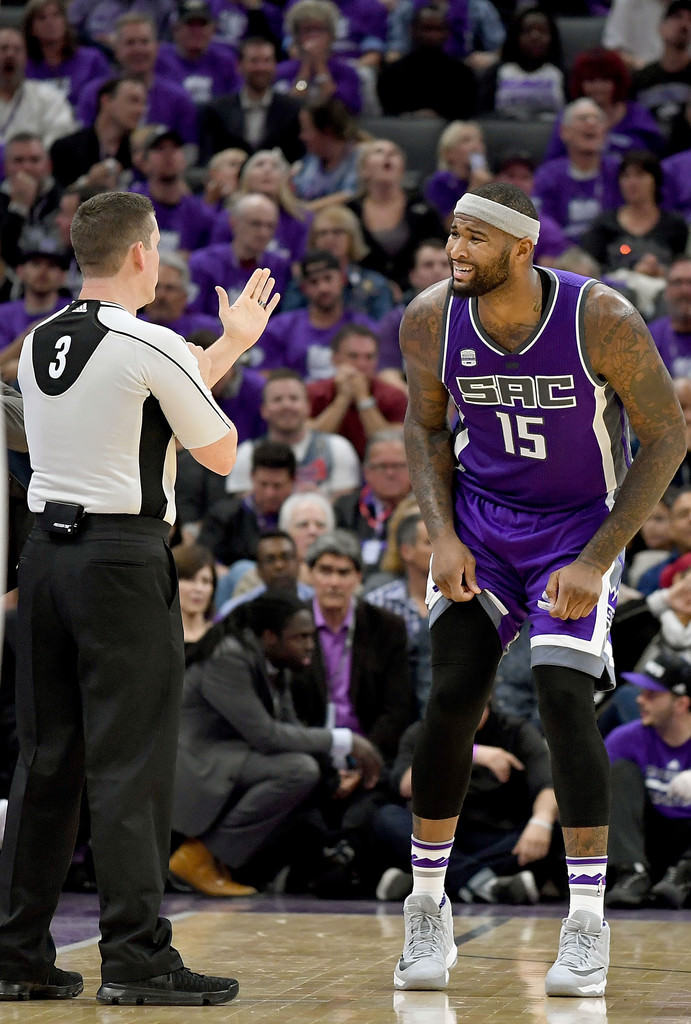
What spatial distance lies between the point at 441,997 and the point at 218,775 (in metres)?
2.92

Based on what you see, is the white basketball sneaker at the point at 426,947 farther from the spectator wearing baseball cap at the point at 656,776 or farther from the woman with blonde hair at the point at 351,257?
the woman with blonde hair at the point at 351,257

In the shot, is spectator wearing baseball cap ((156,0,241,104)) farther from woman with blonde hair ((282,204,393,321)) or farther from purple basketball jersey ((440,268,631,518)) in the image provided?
purple basketball jersey ((440,268,631,518))

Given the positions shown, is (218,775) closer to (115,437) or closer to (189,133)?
(115,437)

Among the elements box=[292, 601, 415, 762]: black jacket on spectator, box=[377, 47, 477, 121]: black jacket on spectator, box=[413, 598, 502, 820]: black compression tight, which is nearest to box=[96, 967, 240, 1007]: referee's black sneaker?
box=[413, 598, 502, 820]: black compression tight

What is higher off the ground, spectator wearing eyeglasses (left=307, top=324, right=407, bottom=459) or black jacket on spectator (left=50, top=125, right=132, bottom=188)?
black jacket on spectator (left=50, top=125, right=132, bottom=188)

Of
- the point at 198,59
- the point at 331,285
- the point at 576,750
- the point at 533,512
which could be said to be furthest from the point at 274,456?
the point at 198,59

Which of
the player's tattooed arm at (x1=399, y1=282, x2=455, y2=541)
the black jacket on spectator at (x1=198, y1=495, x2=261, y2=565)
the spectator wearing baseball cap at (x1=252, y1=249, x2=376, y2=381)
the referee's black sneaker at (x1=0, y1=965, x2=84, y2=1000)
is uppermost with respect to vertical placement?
the player's tattooed arm at (x1=399, y1=282, x2=455, y2=541)

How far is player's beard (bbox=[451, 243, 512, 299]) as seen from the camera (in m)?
4.19

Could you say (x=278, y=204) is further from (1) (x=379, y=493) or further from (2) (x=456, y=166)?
(1) (x=379, y=493)

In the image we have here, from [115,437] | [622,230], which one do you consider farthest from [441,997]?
[622,230]

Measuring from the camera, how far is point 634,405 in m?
4.20

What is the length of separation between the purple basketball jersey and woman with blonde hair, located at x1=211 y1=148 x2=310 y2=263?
634cm

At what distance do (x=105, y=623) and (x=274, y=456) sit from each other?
4.58 metres

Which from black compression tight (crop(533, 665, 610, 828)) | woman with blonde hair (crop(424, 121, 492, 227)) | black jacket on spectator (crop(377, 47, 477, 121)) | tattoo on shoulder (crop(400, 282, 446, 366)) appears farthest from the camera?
black jacket on spectator (crop(377, 47, 477, 121))
